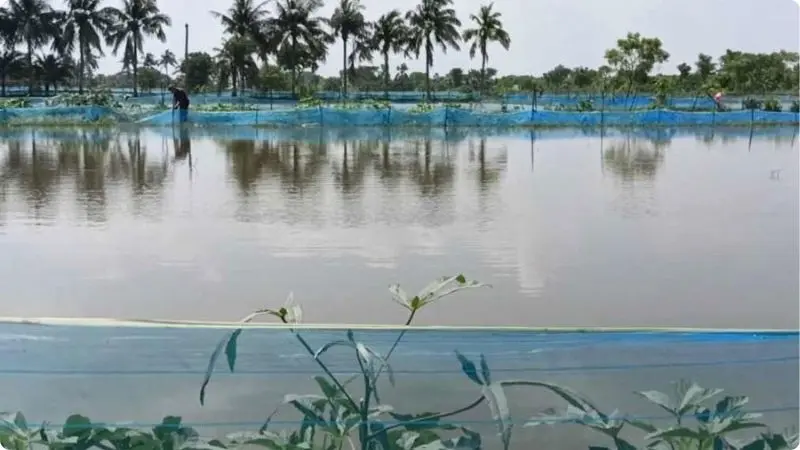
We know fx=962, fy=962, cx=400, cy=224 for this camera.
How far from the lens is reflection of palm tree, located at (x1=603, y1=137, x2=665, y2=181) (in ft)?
43.9

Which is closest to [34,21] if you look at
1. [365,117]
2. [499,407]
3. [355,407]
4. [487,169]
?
[365,117]

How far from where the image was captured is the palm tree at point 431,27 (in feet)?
139

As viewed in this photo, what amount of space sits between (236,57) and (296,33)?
2786mm

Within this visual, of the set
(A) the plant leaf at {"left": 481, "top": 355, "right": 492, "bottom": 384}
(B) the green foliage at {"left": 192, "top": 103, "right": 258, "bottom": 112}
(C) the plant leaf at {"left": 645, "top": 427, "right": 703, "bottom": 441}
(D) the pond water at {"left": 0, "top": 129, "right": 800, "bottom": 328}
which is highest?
(B) the green foliage at {"left": 192, "top": 103, "right": 258, "bottom": 112}

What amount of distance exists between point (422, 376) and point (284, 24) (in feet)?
132

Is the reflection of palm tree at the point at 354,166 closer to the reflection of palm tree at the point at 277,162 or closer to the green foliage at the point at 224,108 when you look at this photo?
the reflection of palm tree at the point at 277,162

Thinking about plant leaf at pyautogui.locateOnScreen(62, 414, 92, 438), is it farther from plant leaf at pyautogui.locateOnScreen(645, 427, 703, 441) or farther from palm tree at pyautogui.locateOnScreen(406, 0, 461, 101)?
palm tree at pyautogui.locateOnScreen(406, 0, 461, 101)

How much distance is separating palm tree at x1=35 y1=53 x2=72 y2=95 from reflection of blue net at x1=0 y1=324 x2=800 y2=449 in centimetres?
4346

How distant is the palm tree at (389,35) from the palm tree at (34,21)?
14244mm

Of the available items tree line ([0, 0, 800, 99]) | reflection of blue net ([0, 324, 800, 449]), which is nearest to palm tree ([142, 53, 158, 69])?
tree line ([0, 0, 800, 99])

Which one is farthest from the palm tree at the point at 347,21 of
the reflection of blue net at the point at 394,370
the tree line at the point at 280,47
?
the reflection of blue net at the point at 394,370

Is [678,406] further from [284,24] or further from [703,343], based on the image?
[284,24]

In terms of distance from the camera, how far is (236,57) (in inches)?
1615

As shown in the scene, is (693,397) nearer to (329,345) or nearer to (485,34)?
(329,345)
